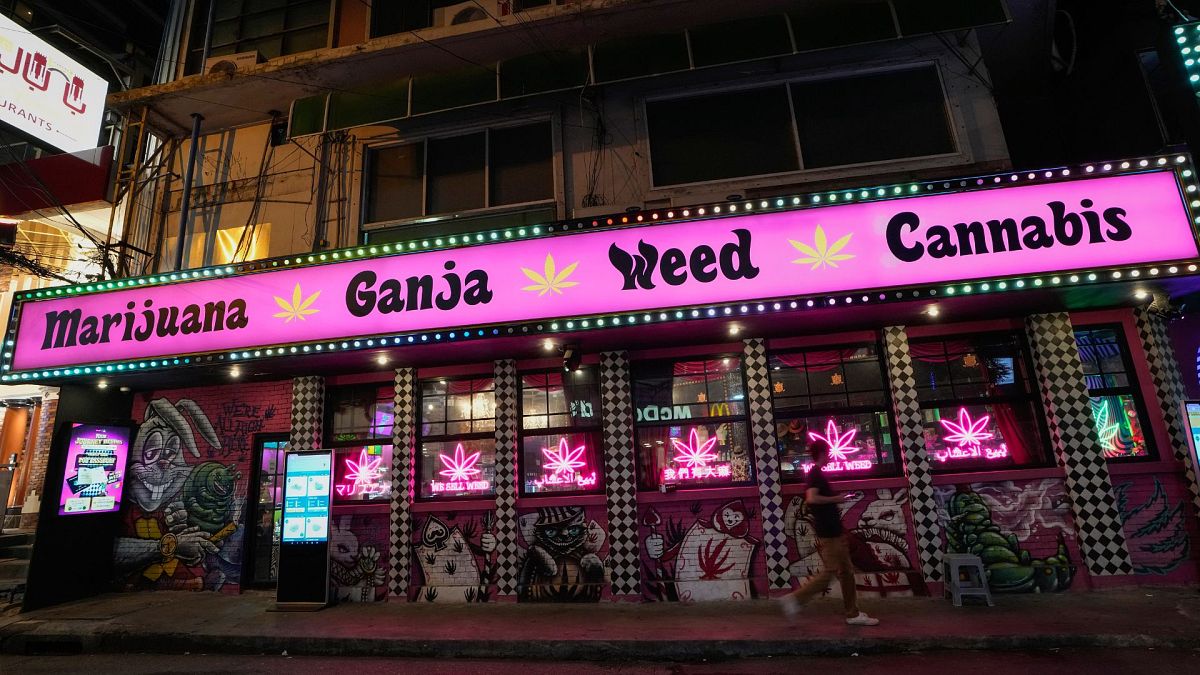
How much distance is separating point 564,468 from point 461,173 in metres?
5.91

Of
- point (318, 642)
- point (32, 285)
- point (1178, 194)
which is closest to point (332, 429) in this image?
point (318, 642)

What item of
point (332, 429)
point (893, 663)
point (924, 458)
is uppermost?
point (332, 429)

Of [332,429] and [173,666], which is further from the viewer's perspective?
[332,429]

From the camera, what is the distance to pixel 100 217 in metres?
13.5

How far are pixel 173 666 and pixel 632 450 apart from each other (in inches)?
243

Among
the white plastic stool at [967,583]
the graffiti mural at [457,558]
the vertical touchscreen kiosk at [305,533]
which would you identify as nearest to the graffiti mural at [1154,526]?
the white plastic stool at [967,583]

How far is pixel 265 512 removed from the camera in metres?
10.1

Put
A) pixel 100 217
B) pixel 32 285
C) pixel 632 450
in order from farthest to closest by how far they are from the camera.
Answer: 1. pixel 32 285
2. pixel 100 217
3. pixel 632 450

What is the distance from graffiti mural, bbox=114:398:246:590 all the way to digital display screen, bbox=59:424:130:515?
0.29 m

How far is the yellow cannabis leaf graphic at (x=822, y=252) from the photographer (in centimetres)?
709

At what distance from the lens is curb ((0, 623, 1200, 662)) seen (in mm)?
5727

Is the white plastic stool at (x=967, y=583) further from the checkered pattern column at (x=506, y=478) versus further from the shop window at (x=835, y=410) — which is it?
the checkered pattern column at (x=506, y=478)

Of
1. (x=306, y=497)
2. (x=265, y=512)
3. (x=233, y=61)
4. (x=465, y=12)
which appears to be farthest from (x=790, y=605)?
(x=233, y=61)

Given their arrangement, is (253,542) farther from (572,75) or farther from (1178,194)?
(1178,194)
